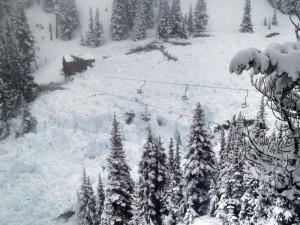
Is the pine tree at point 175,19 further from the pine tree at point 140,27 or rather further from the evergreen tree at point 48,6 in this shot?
the evergreen tree at point 48,6

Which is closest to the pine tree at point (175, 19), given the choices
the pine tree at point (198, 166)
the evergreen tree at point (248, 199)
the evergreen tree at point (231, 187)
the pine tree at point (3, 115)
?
the pine tree at point (3, 115)

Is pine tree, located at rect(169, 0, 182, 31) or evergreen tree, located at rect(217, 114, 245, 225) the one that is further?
pine tree, located at rect(169, 0, 182, 31)

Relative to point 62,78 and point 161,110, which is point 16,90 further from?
point 161,110

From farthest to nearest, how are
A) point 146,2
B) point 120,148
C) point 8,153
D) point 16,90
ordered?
point 146,2, point 16,90, point 8,153, point 120,148

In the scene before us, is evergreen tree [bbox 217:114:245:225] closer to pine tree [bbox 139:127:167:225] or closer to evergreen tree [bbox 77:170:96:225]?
pine tree [bbox 139:127:167:225]

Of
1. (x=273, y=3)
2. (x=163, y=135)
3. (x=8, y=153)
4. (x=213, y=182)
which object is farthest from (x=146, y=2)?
(x=213, y=182)

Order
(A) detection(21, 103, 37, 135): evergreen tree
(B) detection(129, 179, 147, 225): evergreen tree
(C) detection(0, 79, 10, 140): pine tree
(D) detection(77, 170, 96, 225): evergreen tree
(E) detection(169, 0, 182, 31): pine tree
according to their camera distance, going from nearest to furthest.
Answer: (B) detection(129, 179, 147, 225): evergreen tree, (D) detection(77, 170, 96, 225): evergreen tree, (A) detection(21, 103, 37, 135): evergreen tree, (C) detection(0, 79, 10, 140): pine tree, (E) detection(169, 0, 182, 31): pine tree

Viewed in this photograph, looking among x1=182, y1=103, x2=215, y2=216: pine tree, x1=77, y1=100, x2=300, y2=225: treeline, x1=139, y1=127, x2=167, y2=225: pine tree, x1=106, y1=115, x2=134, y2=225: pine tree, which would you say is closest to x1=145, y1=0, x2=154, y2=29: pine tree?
x1=77, y1=100, x2=300, y2=225: treeline
